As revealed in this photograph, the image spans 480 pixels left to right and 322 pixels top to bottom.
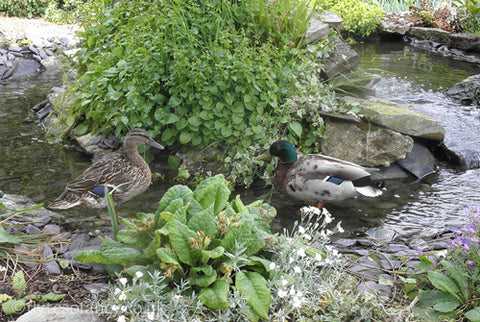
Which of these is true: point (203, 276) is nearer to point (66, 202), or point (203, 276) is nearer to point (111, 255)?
point (111, 255)

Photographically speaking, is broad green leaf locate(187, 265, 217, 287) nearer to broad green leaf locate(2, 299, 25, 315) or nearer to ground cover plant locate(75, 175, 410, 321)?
ground cover plant locate(75, 175, 410, 321)

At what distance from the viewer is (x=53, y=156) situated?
6.26 meters

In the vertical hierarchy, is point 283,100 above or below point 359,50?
above

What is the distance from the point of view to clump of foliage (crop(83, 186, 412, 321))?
98.4 inches

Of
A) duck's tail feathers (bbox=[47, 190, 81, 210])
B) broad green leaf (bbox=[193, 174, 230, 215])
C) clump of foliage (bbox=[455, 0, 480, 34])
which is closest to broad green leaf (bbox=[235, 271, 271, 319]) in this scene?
broad green leaf (bbox=[193, 174, 230, 215])

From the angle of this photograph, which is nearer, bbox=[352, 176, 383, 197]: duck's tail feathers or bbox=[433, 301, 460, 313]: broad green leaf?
bbox=[433, 301, 460, 313]: broad green leaf

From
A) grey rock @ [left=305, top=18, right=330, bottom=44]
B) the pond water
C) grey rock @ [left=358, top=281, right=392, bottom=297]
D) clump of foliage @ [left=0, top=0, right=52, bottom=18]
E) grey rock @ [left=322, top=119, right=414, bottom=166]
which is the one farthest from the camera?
clump of foliage @ [left=0, top=0, right=52, bottom=18]

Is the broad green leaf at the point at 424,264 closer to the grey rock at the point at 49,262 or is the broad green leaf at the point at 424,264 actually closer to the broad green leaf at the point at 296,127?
the grey rock at the point at 49,262

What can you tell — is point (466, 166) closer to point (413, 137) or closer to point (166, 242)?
point (413, 137)

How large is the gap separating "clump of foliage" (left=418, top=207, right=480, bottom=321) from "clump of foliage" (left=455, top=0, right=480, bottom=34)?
12.0m

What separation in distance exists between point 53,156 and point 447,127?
5.87 metres

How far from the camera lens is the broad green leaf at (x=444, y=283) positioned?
8.95 ft

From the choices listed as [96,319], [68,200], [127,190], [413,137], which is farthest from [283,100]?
[96,319]

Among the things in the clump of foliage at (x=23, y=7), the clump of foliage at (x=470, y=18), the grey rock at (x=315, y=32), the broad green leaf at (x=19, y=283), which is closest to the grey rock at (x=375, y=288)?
the broad green leaf at (x=19, y=283)
